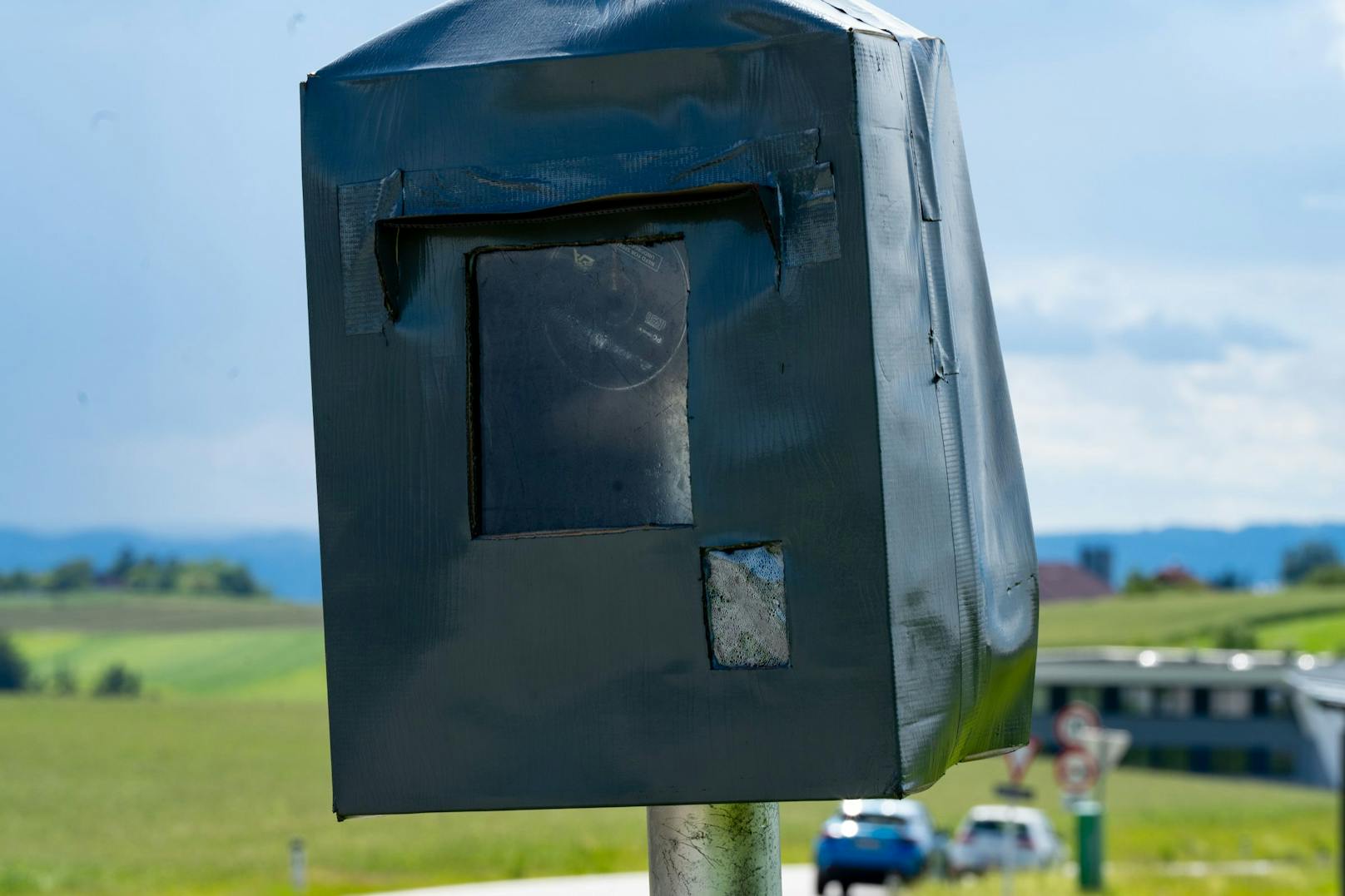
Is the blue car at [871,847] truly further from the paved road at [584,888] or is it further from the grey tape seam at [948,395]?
the grey tape seam at [948,395]

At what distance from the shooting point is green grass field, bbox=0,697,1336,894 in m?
27.4

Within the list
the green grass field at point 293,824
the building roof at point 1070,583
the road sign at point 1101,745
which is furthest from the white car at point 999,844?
the building roof at point 1070,583

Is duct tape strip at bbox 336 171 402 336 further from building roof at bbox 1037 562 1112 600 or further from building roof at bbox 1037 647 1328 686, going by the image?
building roof at bbox 1037 562 1112 600

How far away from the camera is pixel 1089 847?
19406mm

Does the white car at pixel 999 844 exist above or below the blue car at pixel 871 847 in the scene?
below

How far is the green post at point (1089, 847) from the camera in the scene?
19.3 meters

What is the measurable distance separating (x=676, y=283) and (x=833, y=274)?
0.31 metres

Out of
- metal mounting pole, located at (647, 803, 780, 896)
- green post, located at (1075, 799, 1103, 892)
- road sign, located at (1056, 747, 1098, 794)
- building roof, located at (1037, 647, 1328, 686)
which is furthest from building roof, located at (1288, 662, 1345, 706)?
metal mounting pole, located at (647, 803, 780, 896)

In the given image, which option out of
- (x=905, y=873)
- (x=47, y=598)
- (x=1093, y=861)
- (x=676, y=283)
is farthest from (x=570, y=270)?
(x=47, y=598)

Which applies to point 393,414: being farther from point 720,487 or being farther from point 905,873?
point 905,873

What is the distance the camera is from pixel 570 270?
337 centimetres

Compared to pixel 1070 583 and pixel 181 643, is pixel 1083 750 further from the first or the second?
pixel 1070 583

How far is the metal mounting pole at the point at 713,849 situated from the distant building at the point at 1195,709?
2015 inches

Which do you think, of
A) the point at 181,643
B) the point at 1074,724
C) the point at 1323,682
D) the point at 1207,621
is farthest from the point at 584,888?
the point at 181,643
